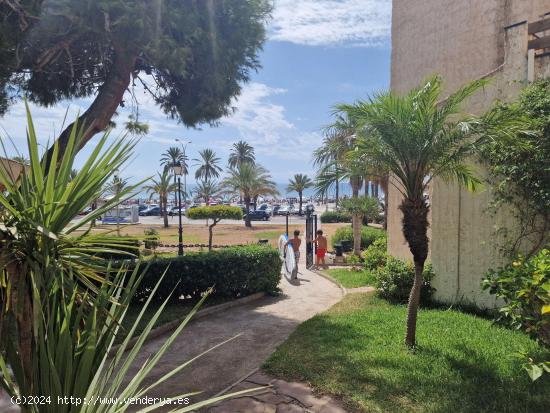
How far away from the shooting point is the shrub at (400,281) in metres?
8.88

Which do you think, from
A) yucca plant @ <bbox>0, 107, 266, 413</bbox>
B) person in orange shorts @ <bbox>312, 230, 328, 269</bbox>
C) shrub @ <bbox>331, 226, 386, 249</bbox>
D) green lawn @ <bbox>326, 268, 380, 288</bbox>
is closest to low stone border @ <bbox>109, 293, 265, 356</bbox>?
green lawn @ <bbox>326, 268, 380, 288</bbox>

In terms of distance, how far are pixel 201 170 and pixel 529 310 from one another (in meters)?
67.5

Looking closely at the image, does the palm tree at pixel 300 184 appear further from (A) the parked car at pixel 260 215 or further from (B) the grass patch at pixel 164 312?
(B) the grass patch at pixel 164 312

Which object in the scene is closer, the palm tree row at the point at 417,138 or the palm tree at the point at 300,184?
the palm tree row at the point at 417,138

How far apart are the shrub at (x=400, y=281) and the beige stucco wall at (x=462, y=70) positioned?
229mm

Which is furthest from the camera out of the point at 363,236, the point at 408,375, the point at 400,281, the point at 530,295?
the point at 363,236

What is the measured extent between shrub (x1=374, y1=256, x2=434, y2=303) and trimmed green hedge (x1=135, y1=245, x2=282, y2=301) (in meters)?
3.09

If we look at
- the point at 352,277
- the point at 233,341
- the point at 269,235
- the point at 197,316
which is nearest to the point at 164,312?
the point at 197,316

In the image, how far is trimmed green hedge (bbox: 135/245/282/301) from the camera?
8883mm

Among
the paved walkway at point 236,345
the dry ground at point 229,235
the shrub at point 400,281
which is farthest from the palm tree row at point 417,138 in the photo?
the dry ground at point 229,235

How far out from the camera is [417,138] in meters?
5.64

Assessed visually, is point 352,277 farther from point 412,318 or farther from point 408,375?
point 408,375

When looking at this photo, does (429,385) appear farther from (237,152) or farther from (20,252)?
(237,152)

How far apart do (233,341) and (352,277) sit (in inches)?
277
